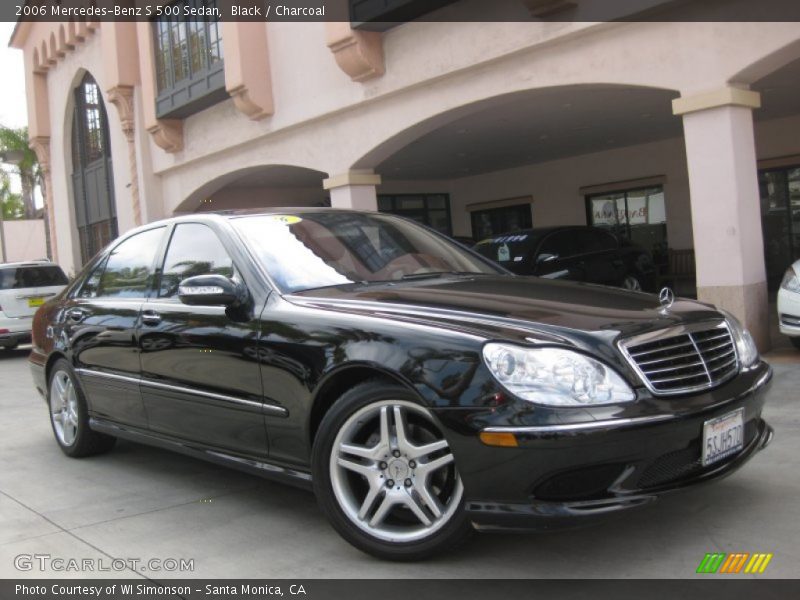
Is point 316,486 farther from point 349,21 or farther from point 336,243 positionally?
point 349,21

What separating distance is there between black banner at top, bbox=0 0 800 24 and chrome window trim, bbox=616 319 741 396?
5220mm

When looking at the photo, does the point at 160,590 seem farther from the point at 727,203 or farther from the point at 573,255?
the point at 573,255

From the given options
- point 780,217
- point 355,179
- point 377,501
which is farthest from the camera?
point 780,217

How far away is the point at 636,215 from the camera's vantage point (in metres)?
18.8

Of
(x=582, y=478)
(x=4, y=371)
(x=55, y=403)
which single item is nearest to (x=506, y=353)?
(x=582, y=478)

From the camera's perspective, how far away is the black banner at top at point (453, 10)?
25.8ft

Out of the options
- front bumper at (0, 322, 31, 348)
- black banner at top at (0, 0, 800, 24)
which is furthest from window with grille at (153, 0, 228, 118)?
front bumper at (0, 322, 31, 348)

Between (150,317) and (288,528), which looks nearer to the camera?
(288,528)

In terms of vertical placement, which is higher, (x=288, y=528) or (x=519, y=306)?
(x=519, y=306)

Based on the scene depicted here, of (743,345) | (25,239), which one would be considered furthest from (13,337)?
(25,239)

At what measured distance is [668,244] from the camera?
717 inches

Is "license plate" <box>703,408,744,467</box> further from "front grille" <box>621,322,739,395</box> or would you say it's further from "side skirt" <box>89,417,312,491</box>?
"side skirt" <box>89,417,312,491</box>

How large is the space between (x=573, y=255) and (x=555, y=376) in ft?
31.9

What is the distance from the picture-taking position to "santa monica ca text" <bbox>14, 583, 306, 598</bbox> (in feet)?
10.6
